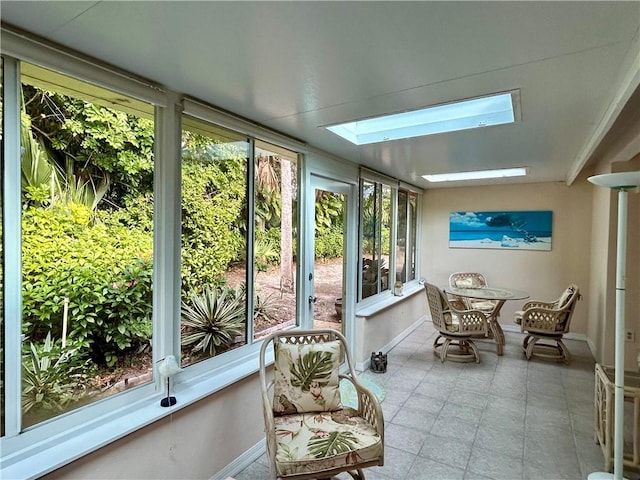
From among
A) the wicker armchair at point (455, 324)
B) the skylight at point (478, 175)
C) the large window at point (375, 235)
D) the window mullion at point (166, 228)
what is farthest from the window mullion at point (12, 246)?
the skylight at point (478, 175)

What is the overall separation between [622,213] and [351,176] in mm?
2405

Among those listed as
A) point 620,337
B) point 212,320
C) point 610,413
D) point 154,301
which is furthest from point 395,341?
point 154,301

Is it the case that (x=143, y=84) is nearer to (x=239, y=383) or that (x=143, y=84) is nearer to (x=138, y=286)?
(x=138, y=286)

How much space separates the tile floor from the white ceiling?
227 centimetres

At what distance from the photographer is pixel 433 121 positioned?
103 inches

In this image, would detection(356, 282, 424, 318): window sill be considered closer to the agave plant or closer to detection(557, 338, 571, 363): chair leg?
the agave plant

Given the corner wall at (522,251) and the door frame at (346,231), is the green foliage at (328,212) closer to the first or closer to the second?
the door frame at (346,231)

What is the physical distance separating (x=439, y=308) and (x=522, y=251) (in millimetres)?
2211

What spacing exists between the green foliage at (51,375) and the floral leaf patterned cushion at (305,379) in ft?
3.34

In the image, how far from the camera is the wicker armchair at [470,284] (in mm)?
4906

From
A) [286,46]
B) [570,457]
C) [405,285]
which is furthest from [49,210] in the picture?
[405,285]

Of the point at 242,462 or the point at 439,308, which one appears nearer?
the point at 242,462

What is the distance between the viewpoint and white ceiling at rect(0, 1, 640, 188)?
3.93 feet

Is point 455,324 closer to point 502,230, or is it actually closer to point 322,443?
point 502,230
